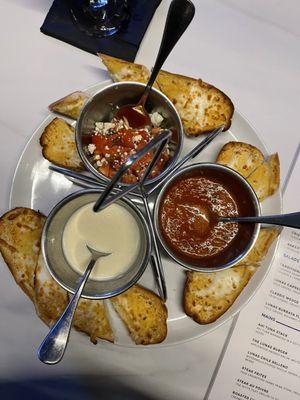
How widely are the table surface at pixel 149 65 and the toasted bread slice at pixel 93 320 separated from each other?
95 mm

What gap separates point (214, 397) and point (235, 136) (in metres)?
0.86

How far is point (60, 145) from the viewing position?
153cm

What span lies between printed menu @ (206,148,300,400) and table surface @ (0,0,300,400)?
5 cm

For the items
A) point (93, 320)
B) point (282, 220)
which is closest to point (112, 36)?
point (282, 220)

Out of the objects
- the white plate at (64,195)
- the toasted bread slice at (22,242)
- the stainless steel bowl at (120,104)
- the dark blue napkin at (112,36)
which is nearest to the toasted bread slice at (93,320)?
the white plate at (64,195)

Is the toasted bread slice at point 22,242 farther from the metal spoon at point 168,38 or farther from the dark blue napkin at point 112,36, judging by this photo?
the dark blue napkin at point 112,36

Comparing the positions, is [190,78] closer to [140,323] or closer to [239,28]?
[239,28]

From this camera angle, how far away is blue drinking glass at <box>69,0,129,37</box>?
1.65 metres

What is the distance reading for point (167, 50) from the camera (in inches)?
58.4

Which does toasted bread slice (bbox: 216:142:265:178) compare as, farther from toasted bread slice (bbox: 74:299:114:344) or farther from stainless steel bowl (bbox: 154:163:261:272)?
toasted bread slice (bbox: 74:299:114:344)

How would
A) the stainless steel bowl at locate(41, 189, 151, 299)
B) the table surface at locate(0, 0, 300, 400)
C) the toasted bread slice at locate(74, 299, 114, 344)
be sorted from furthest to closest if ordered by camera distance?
the table surface at locate(0, 0, 300, 400) → the toasted bread slice at locate(74, 299, 114, 344) → the stainless steel bowl at locate(41, 189, 151, 299)

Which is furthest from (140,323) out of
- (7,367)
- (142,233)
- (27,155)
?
(27,155)

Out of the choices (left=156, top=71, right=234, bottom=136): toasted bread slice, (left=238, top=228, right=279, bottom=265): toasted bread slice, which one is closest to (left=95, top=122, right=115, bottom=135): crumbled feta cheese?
(left=156, top=71, right=234, bottom=136): toasted bread slice

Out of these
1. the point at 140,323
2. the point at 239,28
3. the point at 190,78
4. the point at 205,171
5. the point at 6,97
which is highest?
the point at 239,28
